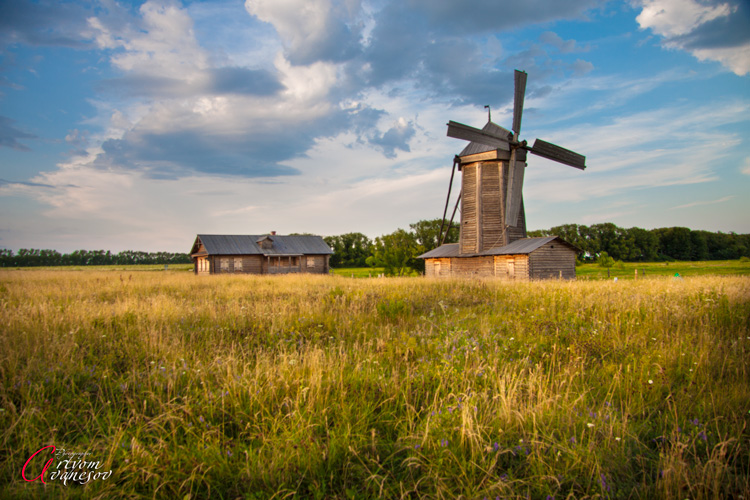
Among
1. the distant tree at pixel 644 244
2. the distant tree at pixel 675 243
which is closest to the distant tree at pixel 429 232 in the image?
the distant tree at pixel 644 244

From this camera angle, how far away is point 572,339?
19.2ft

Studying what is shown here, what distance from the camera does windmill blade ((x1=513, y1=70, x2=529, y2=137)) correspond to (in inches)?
1015

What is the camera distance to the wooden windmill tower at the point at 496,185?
24.6 m

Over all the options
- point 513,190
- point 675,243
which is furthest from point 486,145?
point 675,243

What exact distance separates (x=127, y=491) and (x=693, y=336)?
7487mm

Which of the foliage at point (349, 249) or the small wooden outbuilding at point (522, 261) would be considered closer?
the small wooden outbuilding at point (522, 261)

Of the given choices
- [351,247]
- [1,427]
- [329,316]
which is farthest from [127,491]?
[351,247]

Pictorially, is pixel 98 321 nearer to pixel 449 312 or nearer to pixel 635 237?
pixel 449 312

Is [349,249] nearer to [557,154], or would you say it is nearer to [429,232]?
[429,232]

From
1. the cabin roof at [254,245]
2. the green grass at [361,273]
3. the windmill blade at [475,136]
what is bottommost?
the green grass at [361,273]

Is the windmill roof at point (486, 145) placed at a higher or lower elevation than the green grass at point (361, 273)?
higher

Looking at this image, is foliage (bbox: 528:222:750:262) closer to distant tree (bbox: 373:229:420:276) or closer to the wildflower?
distant tree (bbox: 373:229:420:276)

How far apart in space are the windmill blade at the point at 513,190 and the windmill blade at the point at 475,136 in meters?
1.15

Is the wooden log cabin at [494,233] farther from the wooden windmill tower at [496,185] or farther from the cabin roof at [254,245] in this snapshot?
the cabin roof at [254,245]
